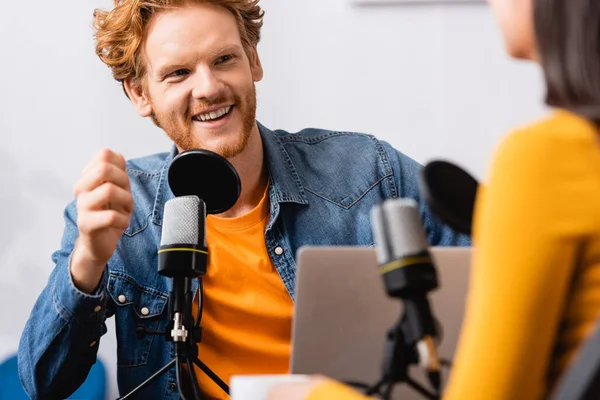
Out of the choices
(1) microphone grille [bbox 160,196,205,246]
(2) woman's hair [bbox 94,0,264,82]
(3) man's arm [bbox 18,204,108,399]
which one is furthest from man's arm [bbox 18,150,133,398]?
(2) woman's hair [bbox 94,0,264,82]

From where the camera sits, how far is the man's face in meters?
1.64

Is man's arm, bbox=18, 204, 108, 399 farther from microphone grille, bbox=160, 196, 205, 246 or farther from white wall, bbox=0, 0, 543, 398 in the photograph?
white wall, bbox=0, 0, 543, 398

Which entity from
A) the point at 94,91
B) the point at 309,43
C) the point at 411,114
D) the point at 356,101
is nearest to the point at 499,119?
the point at 411,114

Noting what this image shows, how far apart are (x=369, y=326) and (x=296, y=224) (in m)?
0.68

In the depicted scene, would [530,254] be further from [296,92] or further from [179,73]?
[296,92]

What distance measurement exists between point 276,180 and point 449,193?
87 cm

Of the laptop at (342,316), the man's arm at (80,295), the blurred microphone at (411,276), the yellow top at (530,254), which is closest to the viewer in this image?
the yellow top at (530,254)

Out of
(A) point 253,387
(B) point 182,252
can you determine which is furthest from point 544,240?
(B) point 182,252

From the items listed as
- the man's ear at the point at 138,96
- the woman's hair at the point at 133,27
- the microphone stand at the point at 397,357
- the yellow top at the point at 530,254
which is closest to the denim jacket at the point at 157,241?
the man's ear at the point at 138,96

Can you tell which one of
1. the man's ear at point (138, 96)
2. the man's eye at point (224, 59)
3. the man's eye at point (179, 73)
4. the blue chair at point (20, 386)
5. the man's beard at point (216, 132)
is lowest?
the blue chair at point (20, 386)

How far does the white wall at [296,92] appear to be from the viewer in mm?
2080

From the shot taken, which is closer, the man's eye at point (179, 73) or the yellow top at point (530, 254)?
the yellow top at point (530, 254)

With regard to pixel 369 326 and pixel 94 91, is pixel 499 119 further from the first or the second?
pixel 369 326

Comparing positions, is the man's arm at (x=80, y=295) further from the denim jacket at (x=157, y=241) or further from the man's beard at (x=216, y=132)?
the man's beard at (x=216, y=132)
